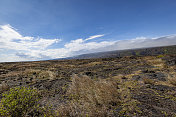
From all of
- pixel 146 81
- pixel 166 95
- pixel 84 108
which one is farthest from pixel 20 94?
pixel 146 81

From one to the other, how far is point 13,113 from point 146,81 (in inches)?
299

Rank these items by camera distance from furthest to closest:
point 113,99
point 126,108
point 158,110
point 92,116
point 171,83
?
point 171,83
point 113,99
point 126,108
point 158,110
point 92,116

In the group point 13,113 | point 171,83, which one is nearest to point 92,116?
point 13,113

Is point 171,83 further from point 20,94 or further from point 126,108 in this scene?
point 20,94

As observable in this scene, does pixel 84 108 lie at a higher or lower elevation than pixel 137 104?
higher

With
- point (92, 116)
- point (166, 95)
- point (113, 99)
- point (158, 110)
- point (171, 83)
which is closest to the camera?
point (92, 116)

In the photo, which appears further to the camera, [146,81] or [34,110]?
[146,81]

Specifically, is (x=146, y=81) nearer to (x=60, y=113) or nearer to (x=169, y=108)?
(x=169, y=108)

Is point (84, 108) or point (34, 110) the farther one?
point (34, 110)

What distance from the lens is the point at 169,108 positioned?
3.14 meters

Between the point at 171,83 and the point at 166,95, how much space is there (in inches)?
90.9

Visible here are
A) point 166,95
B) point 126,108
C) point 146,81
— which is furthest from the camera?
point 146,81

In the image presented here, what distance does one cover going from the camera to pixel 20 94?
3.37m

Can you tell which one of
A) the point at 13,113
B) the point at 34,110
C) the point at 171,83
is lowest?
the point at 171,83
